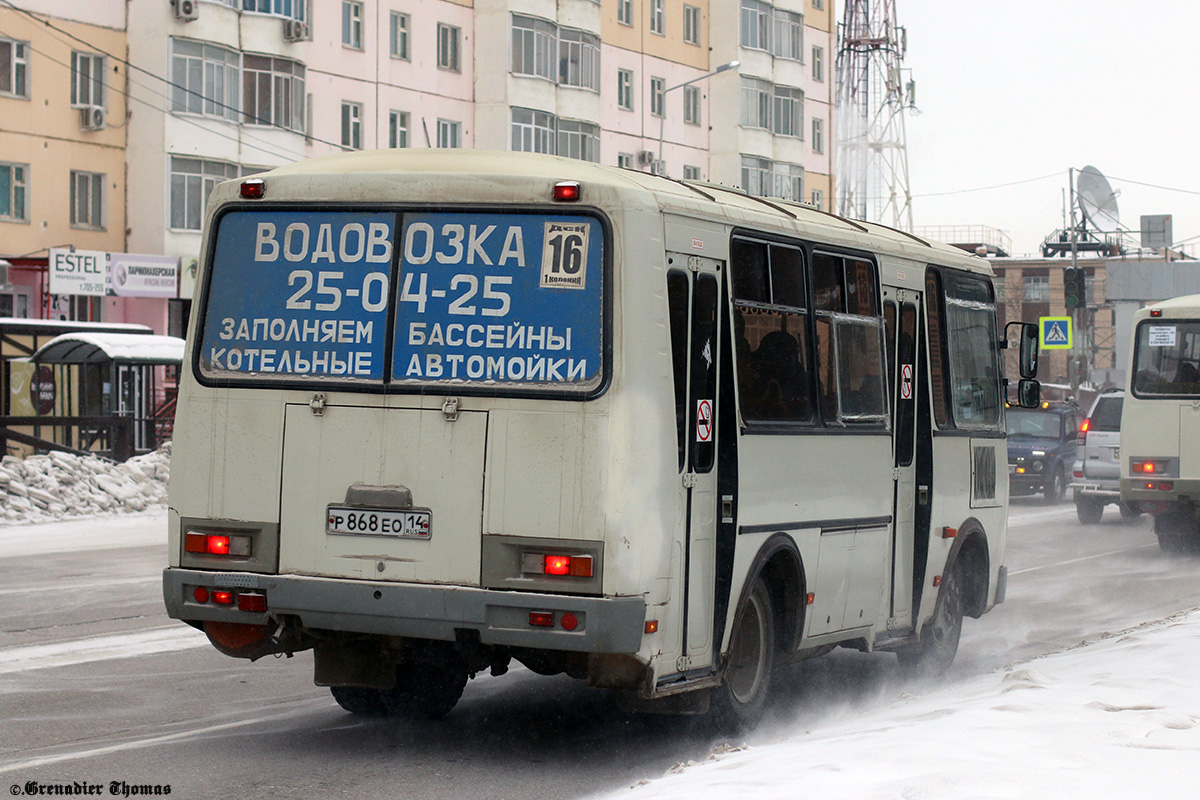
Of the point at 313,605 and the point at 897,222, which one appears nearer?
the point at 313,605

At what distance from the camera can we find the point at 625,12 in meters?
59.7

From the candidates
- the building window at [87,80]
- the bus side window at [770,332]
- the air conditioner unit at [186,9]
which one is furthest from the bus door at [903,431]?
the building window at [87,80]

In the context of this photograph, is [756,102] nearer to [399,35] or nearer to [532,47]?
[532,47]

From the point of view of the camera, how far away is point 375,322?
7.64 meters

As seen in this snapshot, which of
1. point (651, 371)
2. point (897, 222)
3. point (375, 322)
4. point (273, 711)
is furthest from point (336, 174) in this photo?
point (897, 222)

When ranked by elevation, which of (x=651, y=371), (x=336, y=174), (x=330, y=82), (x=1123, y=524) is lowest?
(x=1123, y=524)

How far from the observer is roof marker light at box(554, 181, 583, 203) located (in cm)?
742

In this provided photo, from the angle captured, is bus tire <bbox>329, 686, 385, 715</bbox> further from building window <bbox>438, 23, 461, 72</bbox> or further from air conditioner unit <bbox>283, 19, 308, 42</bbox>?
building window <bbox>438, 23, 461, 72</bbox>

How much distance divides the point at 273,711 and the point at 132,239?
115 feet

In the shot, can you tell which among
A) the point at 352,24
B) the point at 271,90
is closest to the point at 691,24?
the point at 352,24

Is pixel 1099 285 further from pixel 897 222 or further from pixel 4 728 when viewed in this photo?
pixel 4 728

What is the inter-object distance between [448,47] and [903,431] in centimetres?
4325

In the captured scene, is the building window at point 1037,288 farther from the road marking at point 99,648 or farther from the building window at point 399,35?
the road marking at point 99,648

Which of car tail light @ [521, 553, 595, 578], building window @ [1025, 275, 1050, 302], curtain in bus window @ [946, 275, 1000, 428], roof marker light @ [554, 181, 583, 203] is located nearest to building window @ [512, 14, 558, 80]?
curtain in bus window @ [946, 275, 1000, 428]
